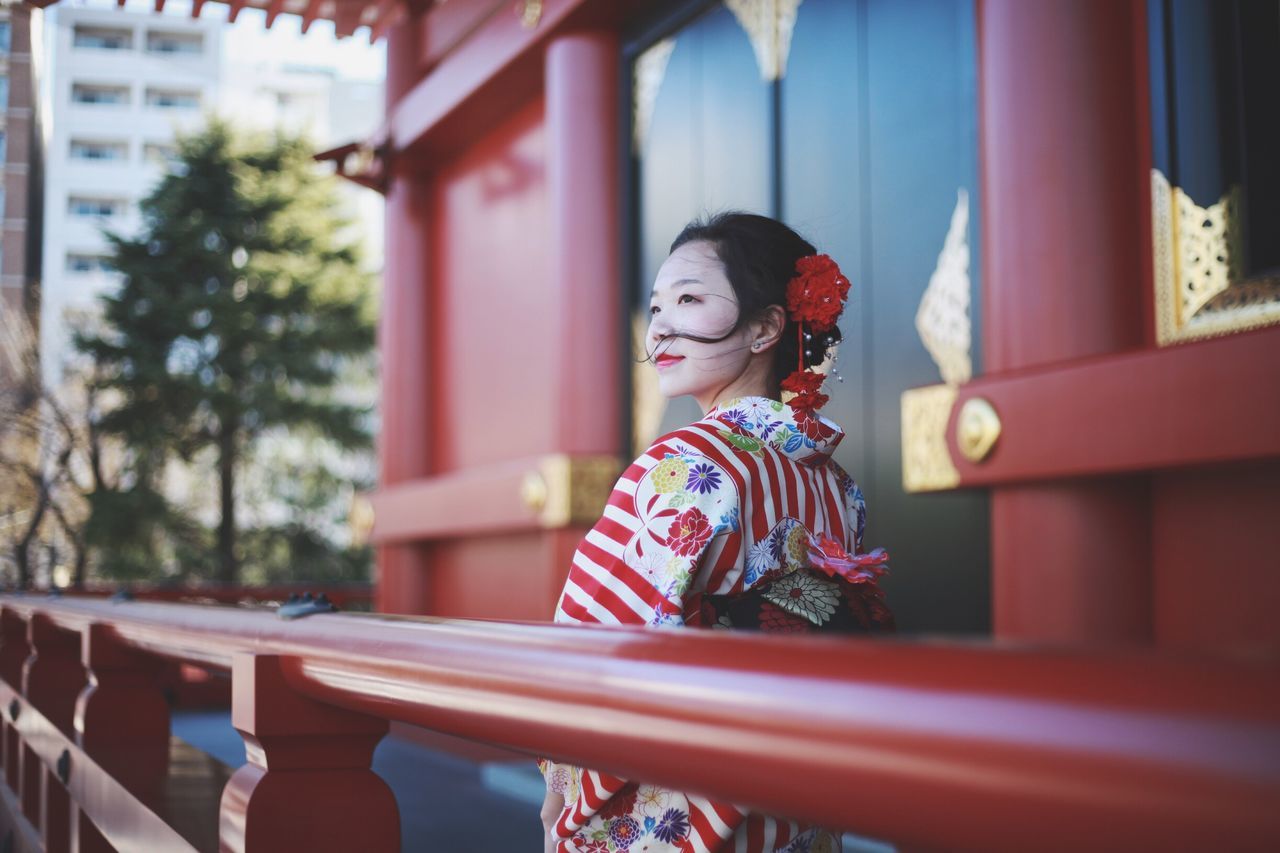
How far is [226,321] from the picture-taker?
16891 millimetres

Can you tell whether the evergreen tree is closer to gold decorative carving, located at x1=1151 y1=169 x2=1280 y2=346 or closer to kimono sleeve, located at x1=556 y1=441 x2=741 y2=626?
gold decorative carving, located at x1=1151 y1=169 x2=1280 y2=346

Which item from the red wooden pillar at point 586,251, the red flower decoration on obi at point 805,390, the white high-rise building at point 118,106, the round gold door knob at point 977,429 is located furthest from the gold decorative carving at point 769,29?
the white high-rise building at point 118,106

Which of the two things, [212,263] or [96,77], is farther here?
[96,77]

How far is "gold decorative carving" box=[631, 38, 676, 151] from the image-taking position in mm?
5031

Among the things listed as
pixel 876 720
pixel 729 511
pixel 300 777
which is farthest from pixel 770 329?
pixel 876 720

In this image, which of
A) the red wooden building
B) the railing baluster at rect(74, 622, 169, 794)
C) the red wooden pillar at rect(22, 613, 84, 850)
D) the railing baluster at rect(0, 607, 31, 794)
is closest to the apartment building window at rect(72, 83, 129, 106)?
the red wooden building

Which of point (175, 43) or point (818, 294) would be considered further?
point (175, 43)

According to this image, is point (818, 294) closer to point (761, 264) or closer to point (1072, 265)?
point (761, 264)

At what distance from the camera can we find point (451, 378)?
23.4 ft

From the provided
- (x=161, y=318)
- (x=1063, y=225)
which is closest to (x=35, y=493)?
(x=161, y=318)

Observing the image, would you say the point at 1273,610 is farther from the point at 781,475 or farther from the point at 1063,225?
the point at 781,475

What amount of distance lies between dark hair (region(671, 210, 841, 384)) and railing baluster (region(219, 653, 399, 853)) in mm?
690

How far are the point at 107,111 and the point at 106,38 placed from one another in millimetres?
2594

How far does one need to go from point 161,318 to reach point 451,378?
11.2 metres
